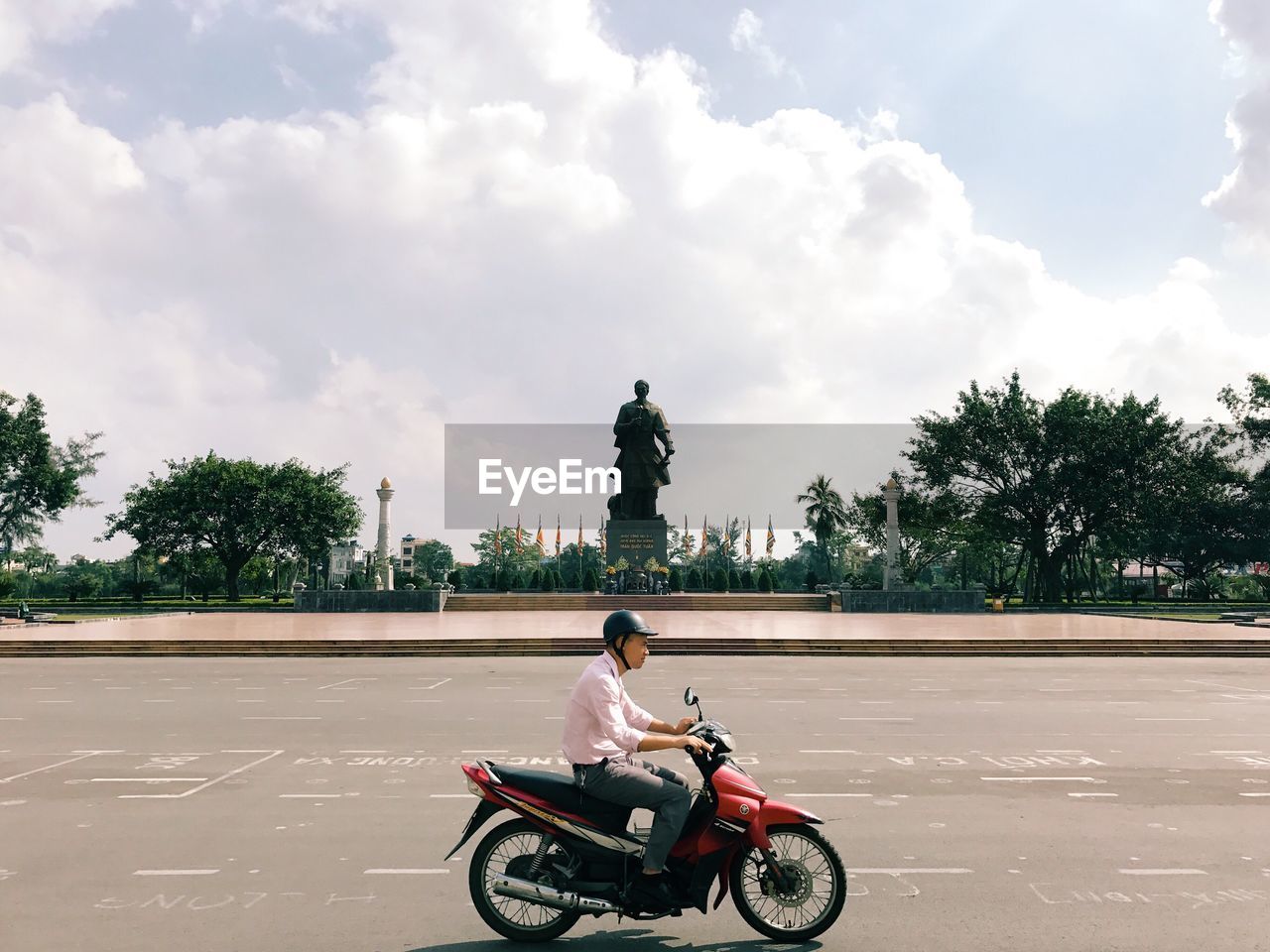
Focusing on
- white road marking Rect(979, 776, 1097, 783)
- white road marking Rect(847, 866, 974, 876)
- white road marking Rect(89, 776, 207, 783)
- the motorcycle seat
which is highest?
the motorcycle seat

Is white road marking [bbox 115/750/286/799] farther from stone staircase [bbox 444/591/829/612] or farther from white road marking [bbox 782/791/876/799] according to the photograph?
stone staircase [bbox 444/591/829/612]

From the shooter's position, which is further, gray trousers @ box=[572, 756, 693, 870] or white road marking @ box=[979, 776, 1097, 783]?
white road marking @ box=[979, 776, 1097, 783]

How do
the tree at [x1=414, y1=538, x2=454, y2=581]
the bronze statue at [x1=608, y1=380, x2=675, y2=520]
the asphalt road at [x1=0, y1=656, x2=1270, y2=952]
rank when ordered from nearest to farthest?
the asphalt road at [x1=0, y1=656, x2=1270, y2=952] < the bronze statue at [x1=608, y1=380, x2=675, y2=520] < the tree at [x1=414, y1=538, x2=454, y2=581]

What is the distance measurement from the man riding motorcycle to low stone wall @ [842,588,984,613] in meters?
40.7

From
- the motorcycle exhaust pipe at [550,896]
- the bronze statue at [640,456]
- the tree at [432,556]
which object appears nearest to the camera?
the motorcycle exhaust pipe at [550,896]

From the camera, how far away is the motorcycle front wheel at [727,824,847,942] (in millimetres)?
4922

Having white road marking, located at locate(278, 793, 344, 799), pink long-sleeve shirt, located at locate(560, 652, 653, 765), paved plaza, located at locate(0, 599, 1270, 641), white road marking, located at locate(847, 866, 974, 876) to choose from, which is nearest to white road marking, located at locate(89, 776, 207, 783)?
white road marking, located at locate(278, 793, 344, 799)

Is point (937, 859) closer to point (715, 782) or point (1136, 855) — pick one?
point (1136, 855)

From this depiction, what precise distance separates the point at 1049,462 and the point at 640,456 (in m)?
23.7

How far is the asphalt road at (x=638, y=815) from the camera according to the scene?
5.09 meters

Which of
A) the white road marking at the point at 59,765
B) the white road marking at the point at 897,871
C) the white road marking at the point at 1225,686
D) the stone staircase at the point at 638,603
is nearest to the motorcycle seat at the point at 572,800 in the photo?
the white road marking at the point at 897,871

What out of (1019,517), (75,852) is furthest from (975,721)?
(1019,517)

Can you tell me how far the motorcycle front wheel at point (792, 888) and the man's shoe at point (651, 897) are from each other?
34cm

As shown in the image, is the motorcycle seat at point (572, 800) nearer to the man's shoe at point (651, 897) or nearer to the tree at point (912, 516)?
the man's shoe at point (651, 897)
